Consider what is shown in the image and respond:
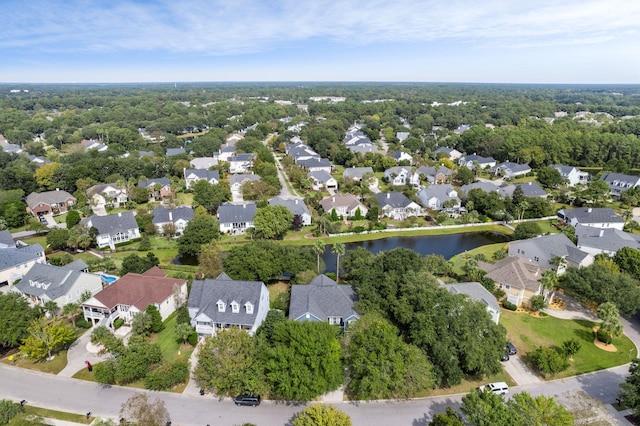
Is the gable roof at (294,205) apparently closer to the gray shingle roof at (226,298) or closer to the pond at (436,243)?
the pond at (436,243)

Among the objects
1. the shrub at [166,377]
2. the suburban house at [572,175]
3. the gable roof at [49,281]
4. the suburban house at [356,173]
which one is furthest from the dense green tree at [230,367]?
the suburban house at [572,175]

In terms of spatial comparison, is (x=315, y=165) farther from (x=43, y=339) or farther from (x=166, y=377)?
(x=166, y=377)

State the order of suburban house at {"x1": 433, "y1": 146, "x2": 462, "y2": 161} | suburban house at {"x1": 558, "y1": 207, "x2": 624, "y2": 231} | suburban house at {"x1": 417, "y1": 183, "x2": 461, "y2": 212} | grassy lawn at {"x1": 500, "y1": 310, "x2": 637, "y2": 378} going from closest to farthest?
grassy lawn at {"x1": 500, "y1": 310, "x2": 637, "y2": 378} → suburban house at {"x1": 558, "y1": 207, "x2": 624, "y2": 231} → suburban house at {"x1": 417, "y1": 183, "x2": 461, "y2": 212} → suburban house at {"x1": 433, "y1": 146, "x2": 462, "y2": 161}

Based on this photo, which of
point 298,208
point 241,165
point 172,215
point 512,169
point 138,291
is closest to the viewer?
point 138,291

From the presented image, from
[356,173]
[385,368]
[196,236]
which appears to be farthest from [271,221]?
[356,173]

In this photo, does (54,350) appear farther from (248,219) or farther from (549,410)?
(549,410)

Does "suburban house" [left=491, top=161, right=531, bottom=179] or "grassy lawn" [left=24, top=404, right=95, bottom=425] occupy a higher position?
"suburban house" [left=491, top=161, right=531, bottom=179]

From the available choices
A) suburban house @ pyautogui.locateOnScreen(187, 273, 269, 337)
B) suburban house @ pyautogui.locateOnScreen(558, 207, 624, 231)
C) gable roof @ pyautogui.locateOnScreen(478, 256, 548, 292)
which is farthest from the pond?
suburban house @ pyautogui.locateOnScreen(187, 273, 269, 337)

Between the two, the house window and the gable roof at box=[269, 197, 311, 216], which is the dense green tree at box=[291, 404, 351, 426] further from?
the gable roof at box=[269, 197, 311, 216]
